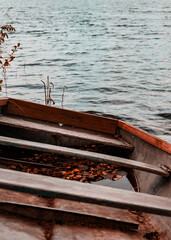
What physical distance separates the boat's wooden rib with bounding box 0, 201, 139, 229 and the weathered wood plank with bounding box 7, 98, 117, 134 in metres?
2.38

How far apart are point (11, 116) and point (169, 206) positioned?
3.63 meters

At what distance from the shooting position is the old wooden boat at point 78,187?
2.64 metres

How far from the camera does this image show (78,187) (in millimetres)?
2742

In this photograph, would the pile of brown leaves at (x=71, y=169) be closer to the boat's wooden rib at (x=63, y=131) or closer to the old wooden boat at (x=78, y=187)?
the old wooden boat at (x=78, y=187)

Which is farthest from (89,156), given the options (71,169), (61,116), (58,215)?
(61,116)

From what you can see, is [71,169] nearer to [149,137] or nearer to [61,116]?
[61,116]

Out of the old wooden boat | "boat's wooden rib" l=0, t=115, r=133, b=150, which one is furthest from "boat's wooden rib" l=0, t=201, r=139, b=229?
"boat's wooden rib" l=0, t=115, r=133, b=150

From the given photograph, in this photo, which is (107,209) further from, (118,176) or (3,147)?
(3,147)

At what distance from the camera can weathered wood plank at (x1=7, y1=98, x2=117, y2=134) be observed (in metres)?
5.55

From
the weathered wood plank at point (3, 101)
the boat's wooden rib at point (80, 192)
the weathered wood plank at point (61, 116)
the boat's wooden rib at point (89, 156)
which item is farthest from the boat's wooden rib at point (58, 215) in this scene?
the weathered wood plank at point (3, 101)

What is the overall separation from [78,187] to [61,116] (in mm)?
3023

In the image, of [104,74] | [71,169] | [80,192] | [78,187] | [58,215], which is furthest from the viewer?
[104,74]

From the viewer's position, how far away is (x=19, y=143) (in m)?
4.03

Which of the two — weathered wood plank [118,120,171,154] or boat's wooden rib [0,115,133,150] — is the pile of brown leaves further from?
weathered wood plank [118,120,171,154]
